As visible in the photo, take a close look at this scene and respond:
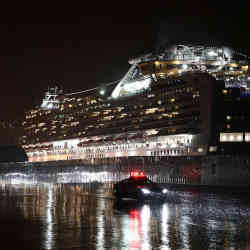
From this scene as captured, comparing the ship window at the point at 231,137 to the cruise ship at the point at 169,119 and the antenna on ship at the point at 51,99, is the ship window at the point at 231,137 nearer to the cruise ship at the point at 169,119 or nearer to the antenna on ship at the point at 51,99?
the cruise ship at the point at 169,119

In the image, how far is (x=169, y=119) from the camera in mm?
91562

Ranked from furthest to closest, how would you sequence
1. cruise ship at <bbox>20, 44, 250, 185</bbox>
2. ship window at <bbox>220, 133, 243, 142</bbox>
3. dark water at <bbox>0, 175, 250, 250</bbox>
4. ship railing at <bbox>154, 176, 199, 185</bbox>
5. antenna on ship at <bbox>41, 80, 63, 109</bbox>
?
antenna on ship at <bbox>41, 80, 63, 109</bbox> < ship window at <bbox>220, 133, 243, 142</bbox> < cruise ship at <bbox>20, 44, 250, 185</bbox> < ship railing at <bbox>154, 176, 199, 185</bbox> < dark water at <bbox>0, 175, 250, 250</bbox>


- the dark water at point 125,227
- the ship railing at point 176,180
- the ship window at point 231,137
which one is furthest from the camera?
the ship window at point 231,137

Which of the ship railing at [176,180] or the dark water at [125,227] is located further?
the ship railing at [176,180]

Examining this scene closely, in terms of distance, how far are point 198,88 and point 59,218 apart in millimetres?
66793

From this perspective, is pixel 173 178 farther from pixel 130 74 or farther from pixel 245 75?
pixel 130 74

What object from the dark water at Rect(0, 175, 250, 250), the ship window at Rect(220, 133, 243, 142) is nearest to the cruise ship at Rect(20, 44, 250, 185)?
the ship window at Rect(220, 133, 243, 142)

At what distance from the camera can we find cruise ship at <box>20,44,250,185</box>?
7194 centimetres

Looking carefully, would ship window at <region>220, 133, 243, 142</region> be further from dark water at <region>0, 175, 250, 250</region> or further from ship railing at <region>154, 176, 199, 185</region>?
dark water at <region>0, 175, 250, 250</region>

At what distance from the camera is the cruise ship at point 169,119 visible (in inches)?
2832

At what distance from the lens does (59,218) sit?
22.6 m

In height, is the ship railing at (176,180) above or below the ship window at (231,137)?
below

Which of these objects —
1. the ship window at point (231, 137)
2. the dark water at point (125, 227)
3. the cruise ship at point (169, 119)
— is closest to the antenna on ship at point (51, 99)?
the cruise ship at point (169, 119)

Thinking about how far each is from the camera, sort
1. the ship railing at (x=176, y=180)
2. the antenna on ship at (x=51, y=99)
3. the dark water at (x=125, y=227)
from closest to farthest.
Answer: the dark water at (x=125, y=227), the ship railing at (x=176, y=180), the antenna on ship at (x=51, y=99)
